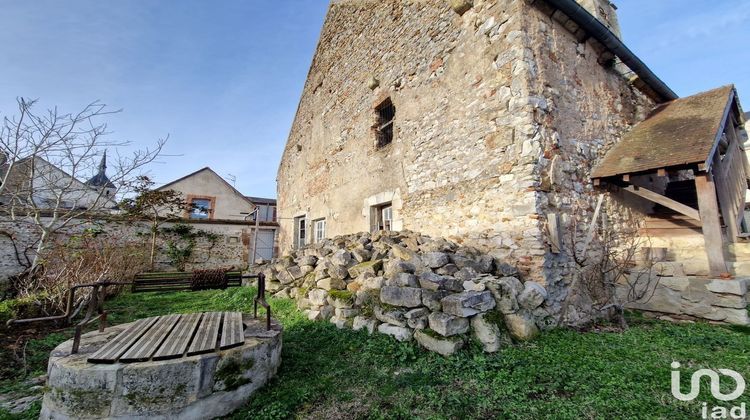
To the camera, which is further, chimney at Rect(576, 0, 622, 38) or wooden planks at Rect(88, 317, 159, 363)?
chimney at Rect(576, 0, 622, 38)

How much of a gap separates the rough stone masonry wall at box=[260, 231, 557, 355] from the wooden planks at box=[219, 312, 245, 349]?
54.0 inches

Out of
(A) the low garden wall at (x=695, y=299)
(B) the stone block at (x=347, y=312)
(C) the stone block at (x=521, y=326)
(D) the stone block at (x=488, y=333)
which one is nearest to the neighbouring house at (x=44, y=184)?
(B) the stone block at (x=347, y=312)

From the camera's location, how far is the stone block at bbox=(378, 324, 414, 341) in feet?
11.6

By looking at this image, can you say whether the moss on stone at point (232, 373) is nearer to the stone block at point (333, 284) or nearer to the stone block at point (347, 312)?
the stone block at point (347, 312)

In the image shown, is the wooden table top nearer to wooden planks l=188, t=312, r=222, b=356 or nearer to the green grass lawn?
wooden planks l=188, t=312, r=222, b=356

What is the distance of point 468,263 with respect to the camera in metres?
4.42

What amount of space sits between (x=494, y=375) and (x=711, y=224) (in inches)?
166

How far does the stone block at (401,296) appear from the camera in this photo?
12.2 feet

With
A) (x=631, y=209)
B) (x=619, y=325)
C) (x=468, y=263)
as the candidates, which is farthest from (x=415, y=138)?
(x=619, y=325)

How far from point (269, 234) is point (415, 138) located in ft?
32.8

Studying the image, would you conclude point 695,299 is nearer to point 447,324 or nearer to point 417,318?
point 447,324

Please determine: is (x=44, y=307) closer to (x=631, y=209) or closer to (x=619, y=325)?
(x=619, y=325)

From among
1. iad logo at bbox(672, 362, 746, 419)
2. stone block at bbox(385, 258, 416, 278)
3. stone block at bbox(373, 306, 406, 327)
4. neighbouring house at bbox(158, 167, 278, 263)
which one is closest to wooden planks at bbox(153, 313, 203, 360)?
stone block at bbox(373, 306, 406, 327)

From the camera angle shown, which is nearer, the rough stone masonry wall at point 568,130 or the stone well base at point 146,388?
the stone well base at point 146,388
